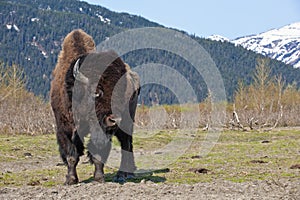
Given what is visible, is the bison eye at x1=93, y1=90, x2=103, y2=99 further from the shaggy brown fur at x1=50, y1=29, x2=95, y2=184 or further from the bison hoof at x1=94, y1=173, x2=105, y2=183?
the bison hoof at x1=94, y1=173, x2=105, y2=183

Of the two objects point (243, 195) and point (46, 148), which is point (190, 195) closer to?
point (243, 195)

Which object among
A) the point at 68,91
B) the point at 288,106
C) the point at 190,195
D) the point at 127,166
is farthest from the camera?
the point at 288,106

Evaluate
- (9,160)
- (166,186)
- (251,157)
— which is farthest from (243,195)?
(9,160)

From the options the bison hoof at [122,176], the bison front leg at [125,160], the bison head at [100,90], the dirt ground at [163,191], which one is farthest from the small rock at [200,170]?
the bison head at [100,90]

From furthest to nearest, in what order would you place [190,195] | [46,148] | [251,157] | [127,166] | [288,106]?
[288,106] < [46,148] < [251,157] < [127,166] < [190,195]

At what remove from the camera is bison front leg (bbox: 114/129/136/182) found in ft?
39.3

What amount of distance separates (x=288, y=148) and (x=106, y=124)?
12.0m

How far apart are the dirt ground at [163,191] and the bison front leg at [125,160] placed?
167 centimetres

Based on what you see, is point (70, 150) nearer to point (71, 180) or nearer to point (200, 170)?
point (71, 180)

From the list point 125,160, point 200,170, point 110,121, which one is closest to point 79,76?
point 110,121

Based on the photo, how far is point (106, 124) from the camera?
953 cm

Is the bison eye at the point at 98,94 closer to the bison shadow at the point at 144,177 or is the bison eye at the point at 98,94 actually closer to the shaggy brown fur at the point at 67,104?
the shaggy brown fur at the point at 67,104

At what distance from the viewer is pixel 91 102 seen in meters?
9.62

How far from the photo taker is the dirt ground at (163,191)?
9.12m
